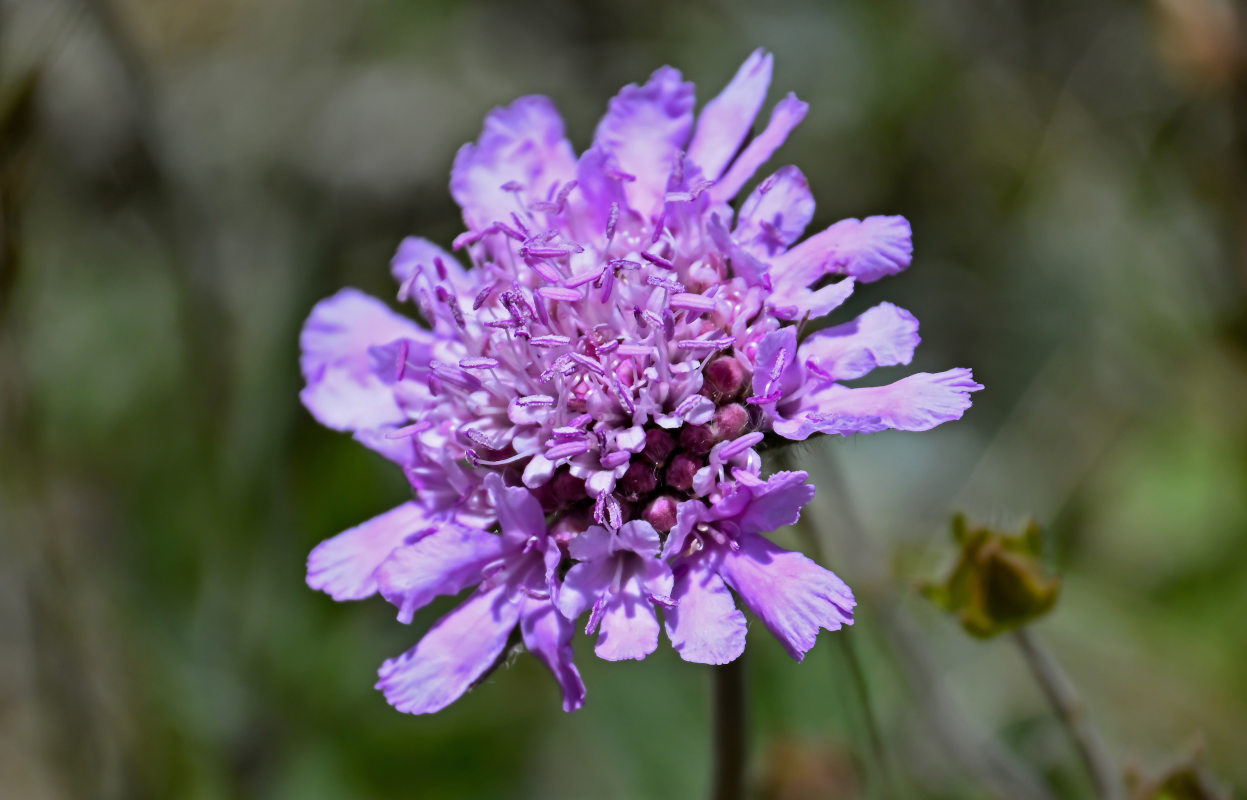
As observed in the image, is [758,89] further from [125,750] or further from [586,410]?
[125,750]

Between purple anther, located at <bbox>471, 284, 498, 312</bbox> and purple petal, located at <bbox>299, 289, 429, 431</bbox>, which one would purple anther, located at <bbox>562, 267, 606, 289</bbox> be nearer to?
purple anther, located at <bbox>471, 284, 498, 312</bbox>

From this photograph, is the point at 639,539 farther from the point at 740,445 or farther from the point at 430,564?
the point at 430,564

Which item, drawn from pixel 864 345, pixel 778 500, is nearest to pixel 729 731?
pixel 778 500

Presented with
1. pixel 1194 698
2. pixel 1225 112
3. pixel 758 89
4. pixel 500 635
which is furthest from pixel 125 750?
pixel 1225 112

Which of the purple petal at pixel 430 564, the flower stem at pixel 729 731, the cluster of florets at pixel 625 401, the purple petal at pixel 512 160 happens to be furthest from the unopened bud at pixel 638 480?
the purple petal at pixel 512 160

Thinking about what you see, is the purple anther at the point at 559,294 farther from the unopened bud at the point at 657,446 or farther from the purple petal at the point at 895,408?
the purple petal at the point at 895,408

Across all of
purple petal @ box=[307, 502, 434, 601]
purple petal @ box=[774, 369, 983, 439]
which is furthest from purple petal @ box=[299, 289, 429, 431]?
purple petal @ box=[774, 369, 983, 439]
